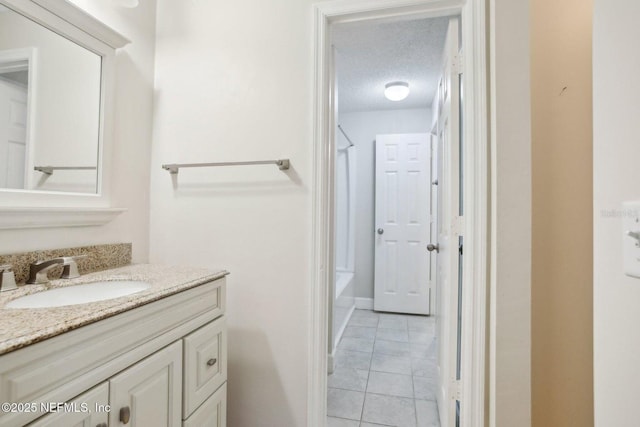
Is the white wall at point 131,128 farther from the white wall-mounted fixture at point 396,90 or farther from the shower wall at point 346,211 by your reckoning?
the shower wall at point 346,211

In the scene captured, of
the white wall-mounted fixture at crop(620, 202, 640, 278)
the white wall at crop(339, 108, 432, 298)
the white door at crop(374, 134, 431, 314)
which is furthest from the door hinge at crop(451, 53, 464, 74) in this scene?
the white wall at crop(339, 108, 432, 298)

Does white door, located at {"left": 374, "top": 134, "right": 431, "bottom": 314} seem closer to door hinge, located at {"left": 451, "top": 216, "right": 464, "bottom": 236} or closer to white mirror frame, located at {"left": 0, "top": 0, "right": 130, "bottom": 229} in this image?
door hinge, located at {"left": 451, "top": 216, "right": 464, "bottom": 236}

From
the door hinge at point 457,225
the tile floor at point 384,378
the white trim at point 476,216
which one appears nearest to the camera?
the white trim at point 476,216

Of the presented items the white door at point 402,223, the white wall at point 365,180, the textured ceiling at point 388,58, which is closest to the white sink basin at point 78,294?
the textured ceiling at point 388,58

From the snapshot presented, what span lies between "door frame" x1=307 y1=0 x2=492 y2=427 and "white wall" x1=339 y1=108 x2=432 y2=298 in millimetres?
2424

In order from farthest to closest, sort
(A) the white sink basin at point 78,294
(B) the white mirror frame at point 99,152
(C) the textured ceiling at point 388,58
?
(C) the textured ceiling at point 388,58 < (B) the white mirror frame at point 99,152 < (A) the white sink basin at point 78,294

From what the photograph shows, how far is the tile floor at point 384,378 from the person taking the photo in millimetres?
1728

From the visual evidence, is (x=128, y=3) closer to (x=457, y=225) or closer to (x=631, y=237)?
(x=457, y=225)

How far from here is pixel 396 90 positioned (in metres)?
2.96

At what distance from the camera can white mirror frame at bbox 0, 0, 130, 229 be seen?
104 centimetres

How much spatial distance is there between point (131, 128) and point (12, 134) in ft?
1.68

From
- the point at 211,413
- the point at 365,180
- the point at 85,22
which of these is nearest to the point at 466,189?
the point at 211,413

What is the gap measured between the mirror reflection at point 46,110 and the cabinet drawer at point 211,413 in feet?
3.32

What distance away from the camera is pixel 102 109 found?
4.41 feet
